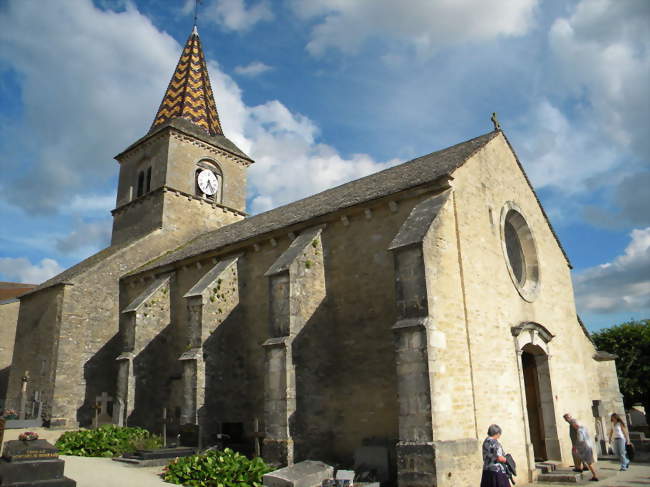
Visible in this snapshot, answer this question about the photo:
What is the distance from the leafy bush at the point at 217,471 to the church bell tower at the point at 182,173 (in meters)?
13.8

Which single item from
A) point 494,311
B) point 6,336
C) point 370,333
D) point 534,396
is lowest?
point 534,396

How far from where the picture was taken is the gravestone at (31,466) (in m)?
8.24

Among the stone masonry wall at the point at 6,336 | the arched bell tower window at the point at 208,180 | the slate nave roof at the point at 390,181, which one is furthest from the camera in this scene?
the stone masonry wall at the point at 6,336

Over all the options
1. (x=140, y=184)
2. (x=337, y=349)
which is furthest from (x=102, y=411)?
(x=140, y=184)

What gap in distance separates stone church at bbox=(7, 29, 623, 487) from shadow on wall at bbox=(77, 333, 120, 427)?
50 mm

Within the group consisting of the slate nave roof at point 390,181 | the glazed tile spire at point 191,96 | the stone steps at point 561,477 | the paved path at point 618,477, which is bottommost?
the paved path at point 618,477

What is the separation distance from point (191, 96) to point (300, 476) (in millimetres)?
22427

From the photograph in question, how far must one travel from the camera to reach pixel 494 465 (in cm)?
717

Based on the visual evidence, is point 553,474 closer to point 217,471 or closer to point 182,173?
point 217,471

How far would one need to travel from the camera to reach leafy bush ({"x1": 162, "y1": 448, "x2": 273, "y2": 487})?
981cm

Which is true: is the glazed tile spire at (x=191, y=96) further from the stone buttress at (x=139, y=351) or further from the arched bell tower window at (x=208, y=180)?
the stone buttress at (x=139, y=351)

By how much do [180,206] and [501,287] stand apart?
50.6 feet

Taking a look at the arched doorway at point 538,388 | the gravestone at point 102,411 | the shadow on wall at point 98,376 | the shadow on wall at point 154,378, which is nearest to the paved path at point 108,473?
the shadow on wall at point 154,378


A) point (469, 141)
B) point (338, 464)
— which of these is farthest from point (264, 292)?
point (469, 141)
